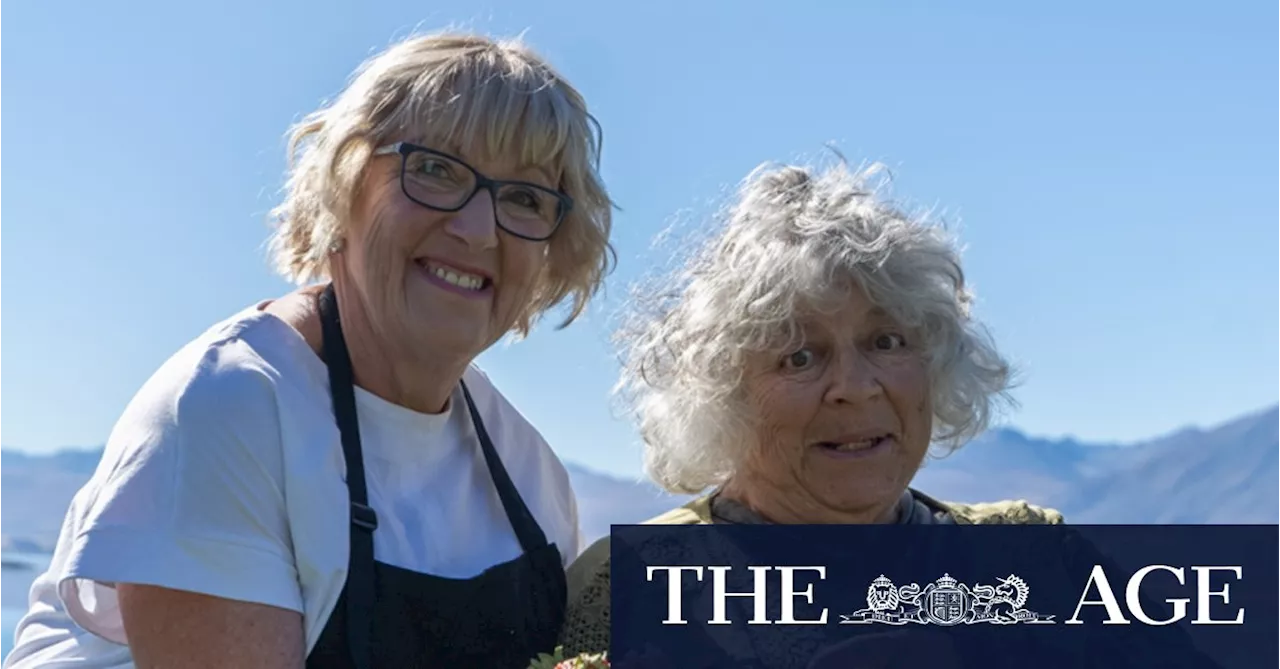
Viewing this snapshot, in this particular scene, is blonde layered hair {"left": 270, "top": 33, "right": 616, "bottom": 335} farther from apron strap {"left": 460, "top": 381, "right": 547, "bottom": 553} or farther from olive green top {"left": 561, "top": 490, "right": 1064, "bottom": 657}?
olive green top {"left": 561, "top": 490, "right": 1064, "bottom": 657}

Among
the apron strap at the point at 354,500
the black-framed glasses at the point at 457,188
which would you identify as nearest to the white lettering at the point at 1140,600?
the black-framed glasses at the point at 457,188

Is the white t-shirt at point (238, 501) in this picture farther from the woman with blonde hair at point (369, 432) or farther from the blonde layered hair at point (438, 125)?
the blonde layered hair at point (438, 125)

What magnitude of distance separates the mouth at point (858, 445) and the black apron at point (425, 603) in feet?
2.00

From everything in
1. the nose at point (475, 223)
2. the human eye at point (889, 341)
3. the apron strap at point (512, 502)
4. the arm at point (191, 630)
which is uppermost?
the nose at point (475, 223)

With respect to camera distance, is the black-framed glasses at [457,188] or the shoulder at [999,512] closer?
the black-framed glasses at [457,188]

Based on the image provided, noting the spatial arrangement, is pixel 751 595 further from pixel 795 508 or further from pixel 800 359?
pixel 800 359

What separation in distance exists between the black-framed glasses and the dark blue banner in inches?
26.6

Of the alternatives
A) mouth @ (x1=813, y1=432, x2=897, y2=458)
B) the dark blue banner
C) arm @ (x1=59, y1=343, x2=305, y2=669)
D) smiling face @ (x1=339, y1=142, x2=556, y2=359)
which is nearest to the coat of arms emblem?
the dark blue banner

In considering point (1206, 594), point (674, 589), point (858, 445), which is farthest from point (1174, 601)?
point (674, 589)

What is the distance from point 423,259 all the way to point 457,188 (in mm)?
146

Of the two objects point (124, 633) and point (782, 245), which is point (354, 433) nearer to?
point (124, 633)

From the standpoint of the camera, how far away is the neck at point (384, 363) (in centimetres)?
265

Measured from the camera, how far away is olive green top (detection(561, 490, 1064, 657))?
283cm

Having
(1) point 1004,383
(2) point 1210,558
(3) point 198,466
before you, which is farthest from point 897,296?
(3) point 198,466
